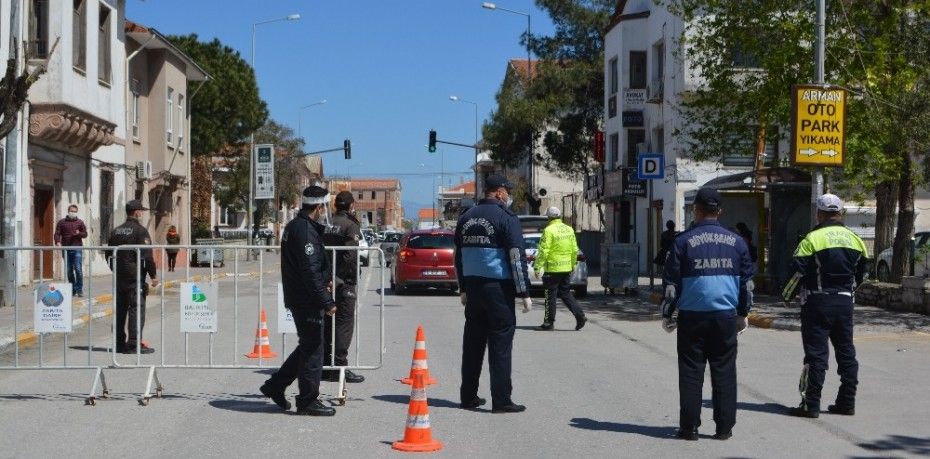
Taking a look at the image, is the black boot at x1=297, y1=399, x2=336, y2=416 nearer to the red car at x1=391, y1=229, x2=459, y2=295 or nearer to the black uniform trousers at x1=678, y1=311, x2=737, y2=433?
the black uniform trousers at x1=678, y1=311, x2=737, y2=433

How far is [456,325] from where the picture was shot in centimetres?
1747

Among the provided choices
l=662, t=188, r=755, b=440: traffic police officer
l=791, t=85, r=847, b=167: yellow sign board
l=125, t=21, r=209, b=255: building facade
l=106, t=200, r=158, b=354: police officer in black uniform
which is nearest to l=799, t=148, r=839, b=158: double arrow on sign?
l=791, t=85, r=847, b=167: yellow sign board

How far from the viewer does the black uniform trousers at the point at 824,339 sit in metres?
9.06

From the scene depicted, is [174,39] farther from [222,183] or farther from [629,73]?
[629,73]

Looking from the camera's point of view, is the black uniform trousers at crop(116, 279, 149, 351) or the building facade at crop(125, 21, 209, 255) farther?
the building facade at crop(125, 21, 209, 255)

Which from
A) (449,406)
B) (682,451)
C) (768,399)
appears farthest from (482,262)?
(768,399)

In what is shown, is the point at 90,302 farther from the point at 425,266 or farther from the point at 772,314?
the point at 425,266

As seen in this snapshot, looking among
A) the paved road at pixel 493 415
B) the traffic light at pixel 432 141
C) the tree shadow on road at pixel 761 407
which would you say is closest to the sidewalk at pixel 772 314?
the paved road at pixel 493 415

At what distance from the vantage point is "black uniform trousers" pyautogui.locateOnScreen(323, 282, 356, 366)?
412 inches

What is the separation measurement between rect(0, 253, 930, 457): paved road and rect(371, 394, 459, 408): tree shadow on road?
0.06 ft

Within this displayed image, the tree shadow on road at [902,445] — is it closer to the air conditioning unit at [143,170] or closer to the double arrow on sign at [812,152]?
the double arrow on sign at [812,152]

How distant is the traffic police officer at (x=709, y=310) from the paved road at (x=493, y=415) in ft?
0.93

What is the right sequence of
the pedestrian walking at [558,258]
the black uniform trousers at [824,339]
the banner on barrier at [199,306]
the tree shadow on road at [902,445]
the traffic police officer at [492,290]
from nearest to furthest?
the tree shadow on road at [902,445]
the black uniform trousers at [824,339]
the traffic police officer at [492,290]
the banner on barrier at [199,306]
the pedestrian walking at [558,258]

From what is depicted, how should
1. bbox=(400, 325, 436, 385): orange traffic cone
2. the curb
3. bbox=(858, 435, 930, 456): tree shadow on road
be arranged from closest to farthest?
bbox=(858, 435, 930, 456): tree shadow on road
bbox=(400, 325, 436, 385): orange traffic cone
the curb
